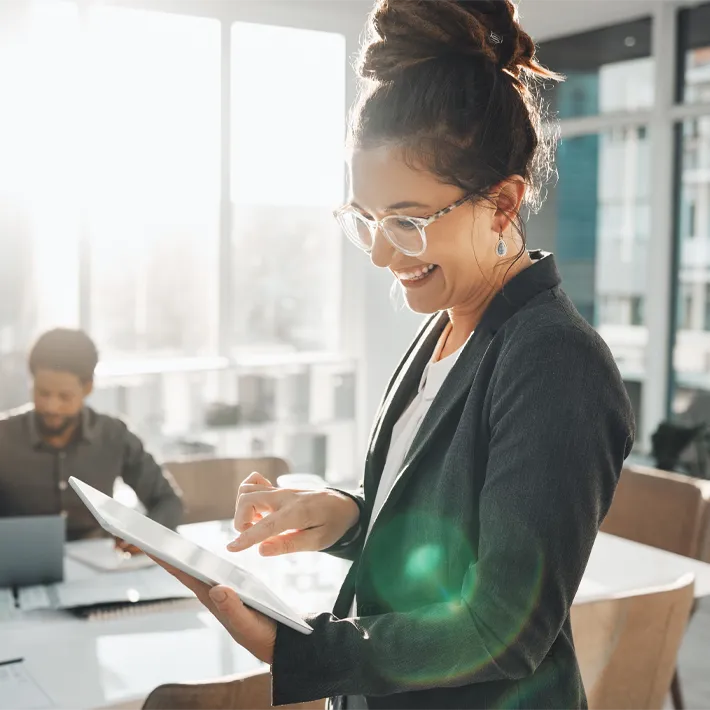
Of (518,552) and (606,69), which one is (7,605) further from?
(606,69)

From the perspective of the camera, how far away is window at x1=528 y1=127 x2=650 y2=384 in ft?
17.9

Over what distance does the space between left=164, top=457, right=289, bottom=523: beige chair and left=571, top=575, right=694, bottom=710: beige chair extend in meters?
1.51

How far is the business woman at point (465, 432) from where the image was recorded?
86cm

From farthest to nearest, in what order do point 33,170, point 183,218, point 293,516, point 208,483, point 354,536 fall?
point 183,218 < point 33,170 < point 208,483 < point 354,536 < point 293,516

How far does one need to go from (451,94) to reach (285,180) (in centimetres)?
520

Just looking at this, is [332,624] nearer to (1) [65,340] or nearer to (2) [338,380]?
(1) [65,340]

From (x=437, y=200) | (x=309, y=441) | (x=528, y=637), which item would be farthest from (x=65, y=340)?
(x=309, y=441)

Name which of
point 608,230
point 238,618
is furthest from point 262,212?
point 238,618

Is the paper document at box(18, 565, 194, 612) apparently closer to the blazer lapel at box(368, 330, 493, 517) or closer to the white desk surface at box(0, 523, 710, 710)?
the white desk surface at box(0, 523, 710, 710)

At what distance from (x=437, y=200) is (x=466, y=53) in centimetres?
16

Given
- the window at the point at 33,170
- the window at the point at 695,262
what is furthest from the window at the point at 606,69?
the window at the point at 33,170

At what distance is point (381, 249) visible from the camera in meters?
1.06

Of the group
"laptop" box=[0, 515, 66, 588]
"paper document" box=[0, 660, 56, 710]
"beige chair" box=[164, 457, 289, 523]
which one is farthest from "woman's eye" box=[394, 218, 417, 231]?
"beige chair" box=[164, 457, 289, 523]

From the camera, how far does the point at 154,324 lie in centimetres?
566
